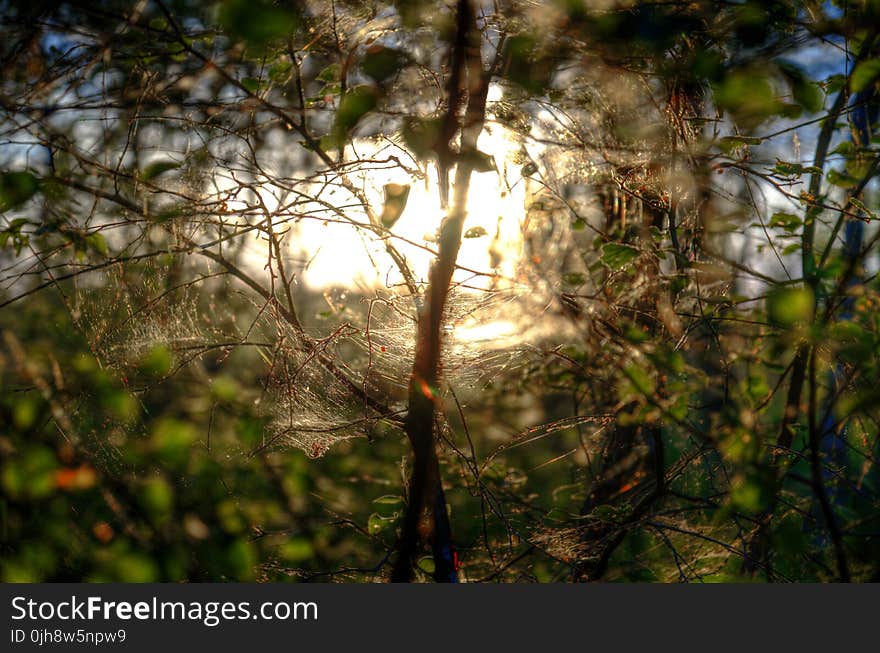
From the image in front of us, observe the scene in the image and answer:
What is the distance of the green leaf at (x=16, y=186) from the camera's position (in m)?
1.53

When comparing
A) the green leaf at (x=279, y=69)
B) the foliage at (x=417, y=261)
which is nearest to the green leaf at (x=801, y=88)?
the foliage at (x=417, y=261)

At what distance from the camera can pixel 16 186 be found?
1.53 meters

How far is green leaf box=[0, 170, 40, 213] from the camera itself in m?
1.53

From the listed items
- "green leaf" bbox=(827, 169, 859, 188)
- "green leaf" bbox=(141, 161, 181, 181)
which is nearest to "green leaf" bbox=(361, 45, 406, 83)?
"green leaf" bbox=(141, 161, 181, 181)

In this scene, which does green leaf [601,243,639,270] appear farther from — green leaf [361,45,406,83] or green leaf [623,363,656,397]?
green leaf [361,45,406,83]

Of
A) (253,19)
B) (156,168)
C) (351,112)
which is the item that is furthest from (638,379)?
(156,168)

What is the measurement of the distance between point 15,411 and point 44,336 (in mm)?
1630

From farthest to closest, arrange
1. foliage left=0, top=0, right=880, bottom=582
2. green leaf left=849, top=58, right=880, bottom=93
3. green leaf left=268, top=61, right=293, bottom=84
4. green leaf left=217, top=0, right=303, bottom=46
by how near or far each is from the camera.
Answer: green leaf left=268, top=61, right=293, bottom=84
foliage left=0, top=0, right=880, bottom=582
green leaf left=849, top=58, right=880, bottom=93
green leaf left=217, top=0, right=303, bottom=46

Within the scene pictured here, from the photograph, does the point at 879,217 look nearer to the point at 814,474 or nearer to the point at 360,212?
the point at 814,474

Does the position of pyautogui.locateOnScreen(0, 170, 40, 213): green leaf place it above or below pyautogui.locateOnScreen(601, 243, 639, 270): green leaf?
above

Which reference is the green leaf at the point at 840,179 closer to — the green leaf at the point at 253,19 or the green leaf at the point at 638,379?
the green leaf at the point at 638,379

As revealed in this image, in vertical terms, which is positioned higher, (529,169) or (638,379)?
(529,169)

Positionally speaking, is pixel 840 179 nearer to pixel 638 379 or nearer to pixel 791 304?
pixel 791 304

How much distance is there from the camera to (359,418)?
1.95m
